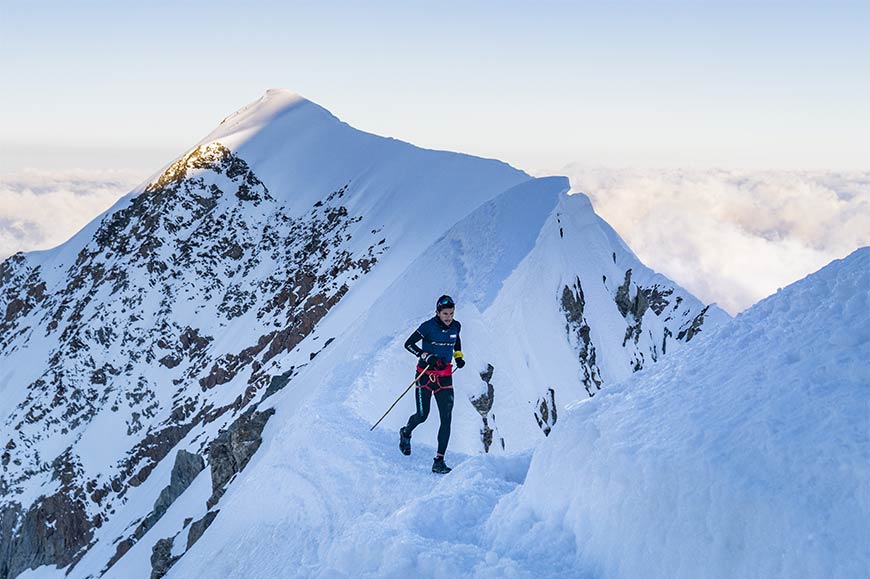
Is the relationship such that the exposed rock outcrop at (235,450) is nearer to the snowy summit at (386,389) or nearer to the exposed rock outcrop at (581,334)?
the snowy summit at (386,389)

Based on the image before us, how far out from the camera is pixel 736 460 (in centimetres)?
527

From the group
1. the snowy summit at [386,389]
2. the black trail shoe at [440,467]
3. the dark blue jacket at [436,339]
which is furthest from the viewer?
the dark blue jacket at [436,339]

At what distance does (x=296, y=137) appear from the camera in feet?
290

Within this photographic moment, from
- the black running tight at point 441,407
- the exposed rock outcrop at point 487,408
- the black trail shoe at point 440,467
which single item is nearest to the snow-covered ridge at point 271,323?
the exposed rock outcrop at point 487,408

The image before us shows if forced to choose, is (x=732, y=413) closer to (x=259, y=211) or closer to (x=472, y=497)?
(x=472, y=497)

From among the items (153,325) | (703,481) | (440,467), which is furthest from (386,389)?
(153,325)

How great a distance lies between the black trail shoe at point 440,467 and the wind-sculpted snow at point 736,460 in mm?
3800

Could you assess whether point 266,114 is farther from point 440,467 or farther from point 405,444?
point 440,467

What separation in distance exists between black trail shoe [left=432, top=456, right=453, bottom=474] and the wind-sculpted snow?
3.80 meters

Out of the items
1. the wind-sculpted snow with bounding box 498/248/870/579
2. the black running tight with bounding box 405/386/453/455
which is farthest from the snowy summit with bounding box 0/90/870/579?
the black running tight with bounding box 405/386/453/455

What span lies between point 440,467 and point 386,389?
22.5 feet

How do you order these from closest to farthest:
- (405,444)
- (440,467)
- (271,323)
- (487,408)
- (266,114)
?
(440,467) < (405,444) < (487,408) < (271,323) < (266,114)

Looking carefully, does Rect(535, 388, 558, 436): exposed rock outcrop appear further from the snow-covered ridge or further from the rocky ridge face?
the rocky ridge face

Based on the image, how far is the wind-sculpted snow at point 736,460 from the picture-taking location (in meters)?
4.77
